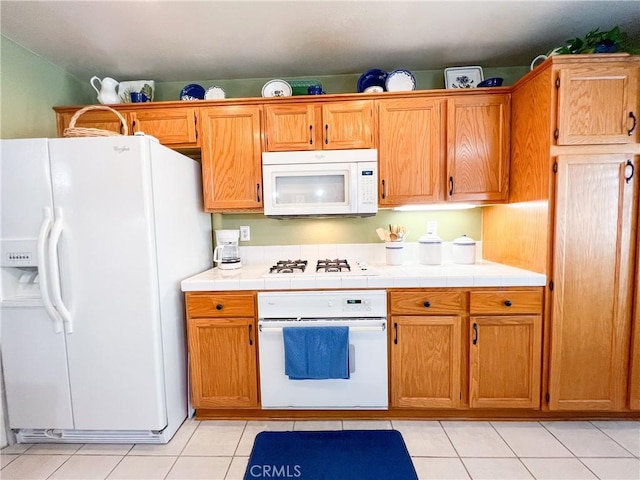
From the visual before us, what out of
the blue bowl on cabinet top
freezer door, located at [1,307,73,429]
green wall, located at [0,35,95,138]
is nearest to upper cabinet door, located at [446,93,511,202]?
the blue bowl on cabinet top

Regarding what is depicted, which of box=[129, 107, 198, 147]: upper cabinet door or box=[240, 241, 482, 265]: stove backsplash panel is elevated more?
box=[129, 107, 198, 147]: upper cabinet door

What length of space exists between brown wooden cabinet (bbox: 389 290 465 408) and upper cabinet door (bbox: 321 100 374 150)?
110 cm

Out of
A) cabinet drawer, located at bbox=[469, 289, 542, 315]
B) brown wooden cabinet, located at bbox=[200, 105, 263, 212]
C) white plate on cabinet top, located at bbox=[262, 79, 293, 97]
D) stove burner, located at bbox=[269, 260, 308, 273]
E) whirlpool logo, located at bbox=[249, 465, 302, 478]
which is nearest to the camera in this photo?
whirlpool logo, located at bbox=[249, 465, 302, 478]

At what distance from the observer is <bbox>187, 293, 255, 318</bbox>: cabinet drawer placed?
1.86m

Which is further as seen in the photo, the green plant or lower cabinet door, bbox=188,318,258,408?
lower cabinet door, bbox=188,318,258,408

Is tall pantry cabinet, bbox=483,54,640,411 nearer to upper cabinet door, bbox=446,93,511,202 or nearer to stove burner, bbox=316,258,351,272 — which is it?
upper cabinet door, bbox=446,93,511,202

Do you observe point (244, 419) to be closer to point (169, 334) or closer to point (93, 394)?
point (169, 334)

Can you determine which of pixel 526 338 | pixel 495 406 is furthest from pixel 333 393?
pixel 526 338

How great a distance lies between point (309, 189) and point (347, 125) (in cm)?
54

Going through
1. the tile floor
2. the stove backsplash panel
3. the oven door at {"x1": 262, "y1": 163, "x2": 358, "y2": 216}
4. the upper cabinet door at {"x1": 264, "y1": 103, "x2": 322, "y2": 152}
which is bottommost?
the tile floor

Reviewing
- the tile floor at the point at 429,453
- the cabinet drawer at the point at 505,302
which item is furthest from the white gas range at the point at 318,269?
the tile floor at the point at 429,453

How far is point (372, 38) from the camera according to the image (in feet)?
6.44

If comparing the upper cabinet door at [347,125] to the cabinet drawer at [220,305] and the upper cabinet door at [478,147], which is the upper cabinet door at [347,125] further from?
the cabinet drawer at [220,305]

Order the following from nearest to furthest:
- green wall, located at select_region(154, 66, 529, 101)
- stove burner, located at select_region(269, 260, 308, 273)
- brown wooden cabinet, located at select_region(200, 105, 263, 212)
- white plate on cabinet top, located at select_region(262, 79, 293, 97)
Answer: stove burner, located at select_region(269, 260, 308, 273)
brown wooden cabinet, located at select_region(200, 105, 263, 212)
white plate on cabinet top, located at select_region(262, 79, 293, 97)
green wall, located at select_region(154, 66, 529, 101)
